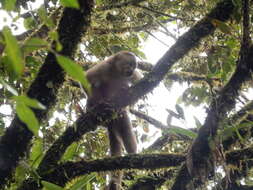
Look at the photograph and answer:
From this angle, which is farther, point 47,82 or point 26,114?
point 47,82

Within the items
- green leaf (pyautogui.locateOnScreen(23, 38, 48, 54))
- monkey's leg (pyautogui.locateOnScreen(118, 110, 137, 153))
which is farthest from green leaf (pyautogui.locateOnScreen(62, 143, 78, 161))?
green leaf (pyautogui.locateOnScreen(23, 38, 48, 54))

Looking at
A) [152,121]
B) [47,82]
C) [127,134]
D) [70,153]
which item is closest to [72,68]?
[47,82]

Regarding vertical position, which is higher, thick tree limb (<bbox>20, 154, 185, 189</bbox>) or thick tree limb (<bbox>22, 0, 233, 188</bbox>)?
thick tree limb (<bbox>22, 0, 233, 188</bbox>)

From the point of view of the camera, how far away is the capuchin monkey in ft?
18.7

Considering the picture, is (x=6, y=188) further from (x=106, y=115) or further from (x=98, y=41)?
(x=98, y=41)

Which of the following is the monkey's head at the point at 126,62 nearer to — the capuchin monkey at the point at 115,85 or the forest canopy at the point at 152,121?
the capuchin monkey at the point at 115,85

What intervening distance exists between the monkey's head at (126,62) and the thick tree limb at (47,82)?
2.99m

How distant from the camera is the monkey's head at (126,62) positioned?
20.7ft

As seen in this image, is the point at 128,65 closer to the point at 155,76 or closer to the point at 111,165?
the point at 155,76

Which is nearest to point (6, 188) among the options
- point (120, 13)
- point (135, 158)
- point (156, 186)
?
point (135, 158)

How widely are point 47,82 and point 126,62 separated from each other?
3.23m

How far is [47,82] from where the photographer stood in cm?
322

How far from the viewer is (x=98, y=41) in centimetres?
543

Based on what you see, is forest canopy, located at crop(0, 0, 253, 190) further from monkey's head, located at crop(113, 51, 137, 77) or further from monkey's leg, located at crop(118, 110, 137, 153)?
monkey's head, located at crop(113, 51, 137, 77)
